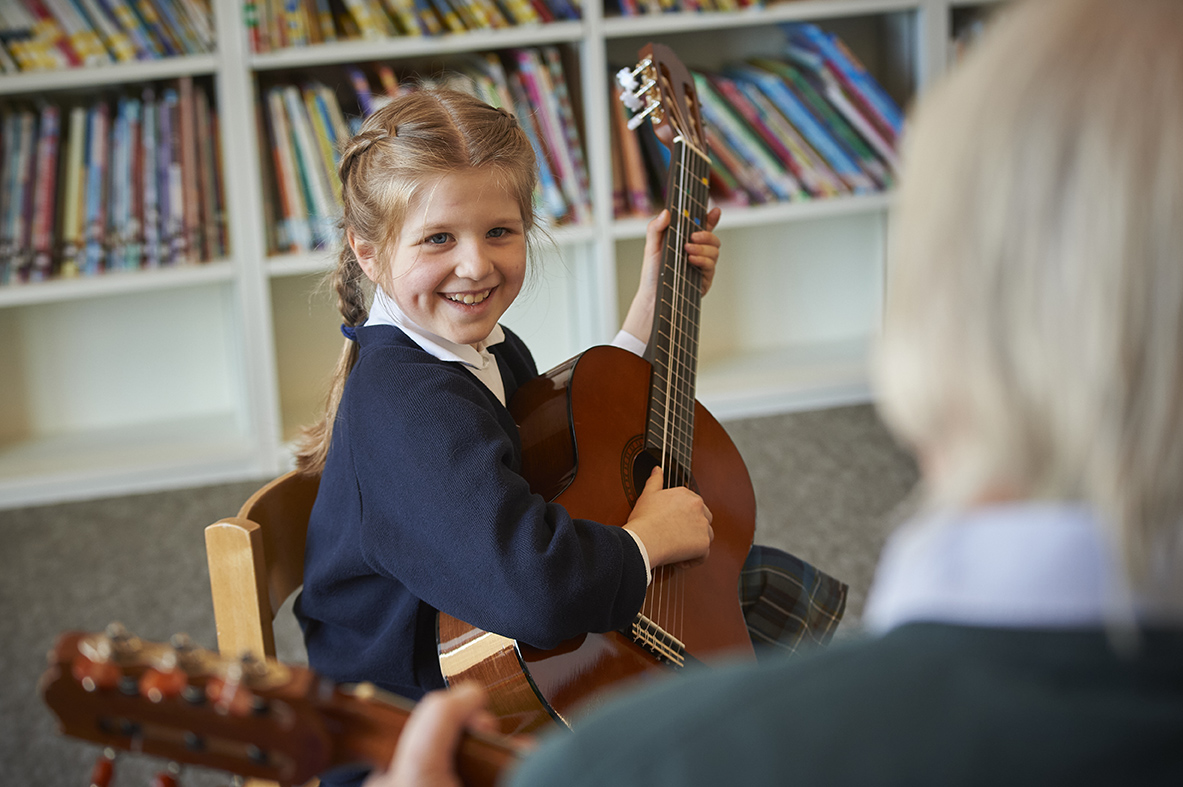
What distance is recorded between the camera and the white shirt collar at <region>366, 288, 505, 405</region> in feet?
3.34

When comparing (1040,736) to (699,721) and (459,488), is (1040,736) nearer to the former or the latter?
(699,721)

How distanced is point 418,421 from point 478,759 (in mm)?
402

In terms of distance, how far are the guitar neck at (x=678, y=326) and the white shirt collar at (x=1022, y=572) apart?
26.3 inches

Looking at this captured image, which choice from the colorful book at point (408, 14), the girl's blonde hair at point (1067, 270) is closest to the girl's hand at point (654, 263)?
the girl's blonde hair at point (1067, 270)

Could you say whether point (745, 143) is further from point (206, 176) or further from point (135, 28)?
point (135, 28)

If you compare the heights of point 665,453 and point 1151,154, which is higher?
point 1151,154

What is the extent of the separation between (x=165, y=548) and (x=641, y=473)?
135 centimetres

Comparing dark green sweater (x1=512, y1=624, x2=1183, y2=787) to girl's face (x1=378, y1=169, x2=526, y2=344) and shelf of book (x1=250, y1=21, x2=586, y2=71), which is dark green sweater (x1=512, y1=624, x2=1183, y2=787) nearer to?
girl's face (x1=378, y1=169, x2=526, y2=344)

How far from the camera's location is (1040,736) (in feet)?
1.15

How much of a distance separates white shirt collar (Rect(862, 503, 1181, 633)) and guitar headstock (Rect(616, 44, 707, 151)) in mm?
923

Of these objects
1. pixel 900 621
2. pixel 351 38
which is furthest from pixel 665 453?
pixel 351 38

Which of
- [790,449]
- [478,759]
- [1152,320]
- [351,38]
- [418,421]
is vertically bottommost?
[790,449]

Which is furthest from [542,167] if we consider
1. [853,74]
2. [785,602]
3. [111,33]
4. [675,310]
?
[785,602]

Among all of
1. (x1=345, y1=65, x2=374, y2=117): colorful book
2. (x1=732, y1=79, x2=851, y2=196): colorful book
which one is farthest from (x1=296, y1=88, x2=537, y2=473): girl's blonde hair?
(x1=732, y1=79, x2=851, y2=196): colorful book
